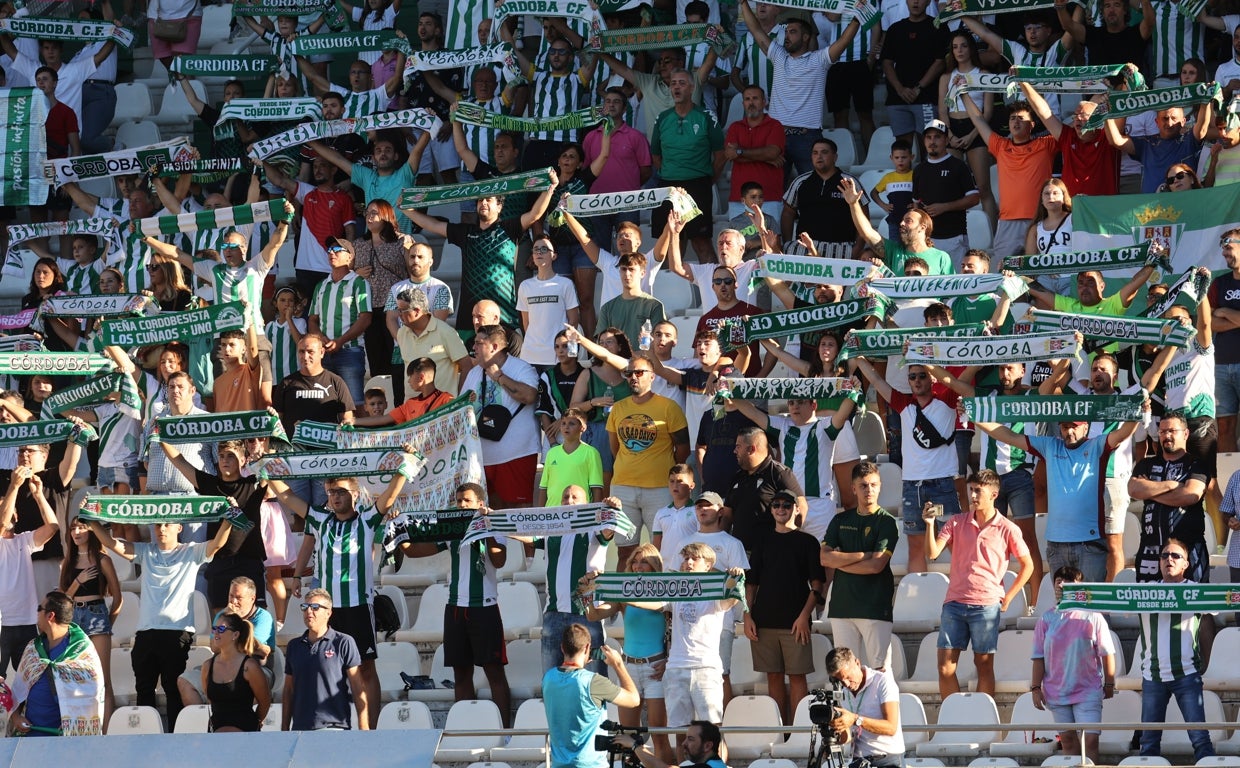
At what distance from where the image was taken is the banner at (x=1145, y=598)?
10.9 m

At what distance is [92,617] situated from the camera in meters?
13.0

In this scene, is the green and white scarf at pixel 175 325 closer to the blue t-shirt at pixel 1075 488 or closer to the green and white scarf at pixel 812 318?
the green and white scarf at pixel 812 318

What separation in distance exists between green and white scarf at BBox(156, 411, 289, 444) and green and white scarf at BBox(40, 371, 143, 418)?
0.91 meters

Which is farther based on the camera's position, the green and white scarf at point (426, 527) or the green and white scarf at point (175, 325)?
the green and white scarf at point (175, 325)

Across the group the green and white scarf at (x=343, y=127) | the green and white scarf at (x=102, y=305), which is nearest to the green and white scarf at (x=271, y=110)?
the green and white scarf at (x=343, y=127)

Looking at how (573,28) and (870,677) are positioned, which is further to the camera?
(573,28)

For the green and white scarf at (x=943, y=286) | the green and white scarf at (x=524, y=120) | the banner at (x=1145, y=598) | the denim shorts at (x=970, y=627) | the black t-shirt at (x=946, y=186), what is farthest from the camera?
the green and white scarf at (x=524, y=120)

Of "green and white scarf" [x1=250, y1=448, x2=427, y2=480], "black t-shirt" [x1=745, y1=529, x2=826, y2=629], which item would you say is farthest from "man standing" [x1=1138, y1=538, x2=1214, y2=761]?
"green and white scarf" [x1=250, y1=448, x2=427, y2=480]

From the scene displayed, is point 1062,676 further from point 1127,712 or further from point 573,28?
point 573,28

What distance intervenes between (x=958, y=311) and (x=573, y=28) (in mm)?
5060

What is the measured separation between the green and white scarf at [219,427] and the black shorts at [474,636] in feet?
5.90

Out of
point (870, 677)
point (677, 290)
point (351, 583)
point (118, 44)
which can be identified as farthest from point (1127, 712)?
point (118, 44)

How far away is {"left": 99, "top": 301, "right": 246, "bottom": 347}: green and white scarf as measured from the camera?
14.5 metres

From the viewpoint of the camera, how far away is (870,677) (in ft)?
34.1
